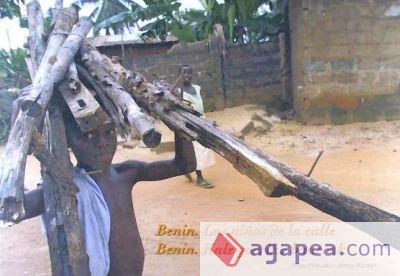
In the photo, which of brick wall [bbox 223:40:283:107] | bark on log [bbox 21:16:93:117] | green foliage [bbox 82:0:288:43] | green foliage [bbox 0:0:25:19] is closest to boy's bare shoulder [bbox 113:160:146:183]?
bark on log [bbox 21:16:93:117]

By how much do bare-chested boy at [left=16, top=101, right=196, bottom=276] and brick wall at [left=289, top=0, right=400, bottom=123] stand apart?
169 inches

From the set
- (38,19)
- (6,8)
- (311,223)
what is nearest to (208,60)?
(6,8)

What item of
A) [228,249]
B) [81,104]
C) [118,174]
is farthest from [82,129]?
[228,249]

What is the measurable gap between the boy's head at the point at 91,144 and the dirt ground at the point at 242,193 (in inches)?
44.3

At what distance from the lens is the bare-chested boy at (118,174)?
1.38 m

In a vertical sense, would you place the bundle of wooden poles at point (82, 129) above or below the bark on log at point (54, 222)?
above

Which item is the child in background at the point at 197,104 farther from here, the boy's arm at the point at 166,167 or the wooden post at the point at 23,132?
the wooden post at the point at 23,132

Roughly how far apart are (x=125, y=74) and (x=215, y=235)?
5.31ft

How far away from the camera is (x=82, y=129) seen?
3.74 feet

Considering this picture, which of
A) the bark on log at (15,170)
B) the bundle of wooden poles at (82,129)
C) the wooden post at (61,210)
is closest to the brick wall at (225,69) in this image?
the bundle of wooden poles at (82,129)

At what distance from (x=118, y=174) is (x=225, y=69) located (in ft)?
15.8

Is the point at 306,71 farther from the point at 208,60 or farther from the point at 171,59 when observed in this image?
the point at 171,59

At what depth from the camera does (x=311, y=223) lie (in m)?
2.85

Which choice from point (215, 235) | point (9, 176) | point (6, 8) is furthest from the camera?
point (6, 8)
